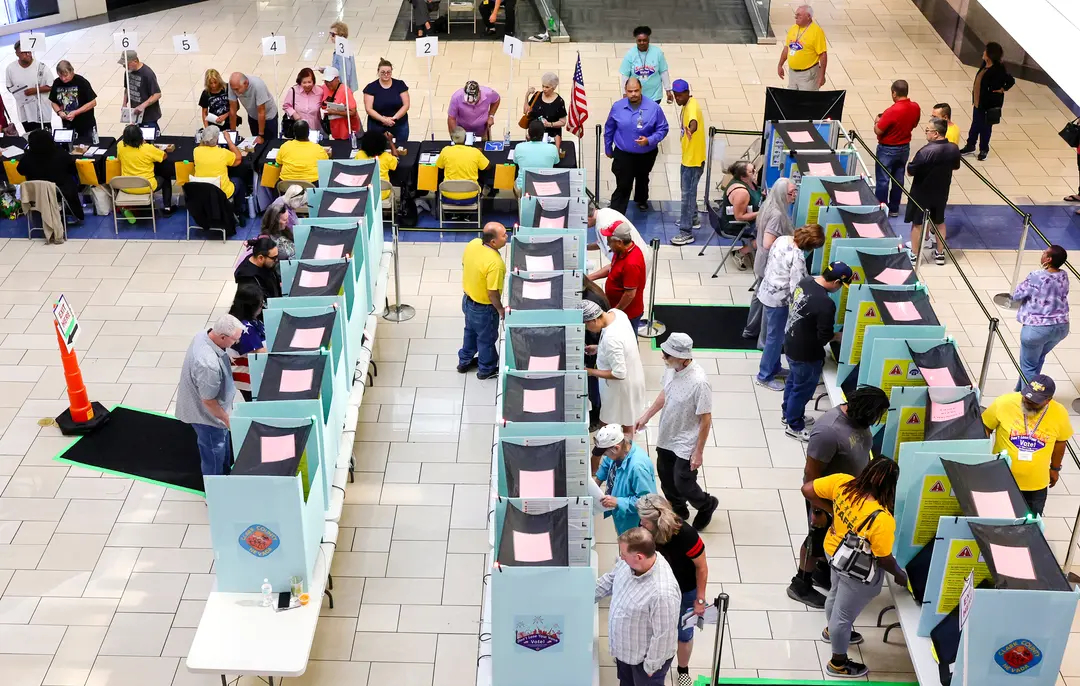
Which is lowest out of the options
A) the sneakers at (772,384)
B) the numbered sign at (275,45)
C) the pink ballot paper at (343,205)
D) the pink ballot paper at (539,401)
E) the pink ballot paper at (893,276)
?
the sneakers at (772,384)

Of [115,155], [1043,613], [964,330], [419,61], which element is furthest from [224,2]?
[1043,613]

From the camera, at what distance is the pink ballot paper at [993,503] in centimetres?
562

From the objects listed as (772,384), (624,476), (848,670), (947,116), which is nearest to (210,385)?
(624,476)

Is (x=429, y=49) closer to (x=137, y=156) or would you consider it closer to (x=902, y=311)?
(x=137, y=156)

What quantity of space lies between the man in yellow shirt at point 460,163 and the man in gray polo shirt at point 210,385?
408 cm

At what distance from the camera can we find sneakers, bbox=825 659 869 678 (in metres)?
6.20

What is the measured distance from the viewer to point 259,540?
5.82 m

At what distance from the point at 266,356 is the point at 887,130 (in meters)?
7.47

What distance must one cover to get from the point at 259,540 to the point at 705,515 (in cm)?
293

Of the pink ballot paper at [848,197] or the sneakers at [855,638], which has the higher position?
the pink ballot paper at [848,197]

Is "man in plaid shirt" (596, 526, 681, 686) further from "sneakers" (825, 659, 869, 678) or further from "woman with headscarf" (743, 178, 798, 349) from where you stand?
"woman with headscarf" (743, 178, 798, 349)

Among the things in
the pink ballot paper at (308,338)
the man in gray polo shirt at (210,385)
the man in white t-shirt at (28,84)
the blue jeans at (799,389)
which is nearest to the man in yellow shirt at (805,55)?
the blue jeans at (799,389)

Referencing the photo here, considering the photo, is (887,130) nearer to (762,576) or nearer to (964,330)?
(964,330)

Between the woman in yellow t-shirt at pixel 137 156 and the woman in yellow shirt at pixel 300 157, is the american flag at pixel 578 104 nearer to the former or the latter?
the woman in yellow shirt at pixel 300 157
